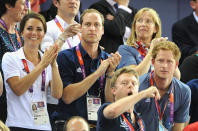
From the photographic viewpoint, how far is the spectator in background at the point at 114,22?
5.72 metres

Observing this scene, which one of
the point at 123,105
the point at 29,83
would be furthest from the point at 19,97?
the point at 123,105

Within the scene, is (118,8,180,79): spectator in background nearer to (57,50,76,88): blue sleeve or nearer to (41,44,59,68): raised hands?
(57,50,76,88): blue sleeve

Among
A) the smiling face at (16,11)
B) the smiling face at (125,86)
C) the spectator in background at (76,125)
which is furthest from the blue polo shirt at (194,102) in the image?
the smiling face at (16,11)

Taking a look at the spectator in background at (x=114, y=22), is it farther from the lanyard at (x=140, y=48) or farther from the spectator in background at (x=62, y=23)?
the spectator in background at (x=62, y=23)

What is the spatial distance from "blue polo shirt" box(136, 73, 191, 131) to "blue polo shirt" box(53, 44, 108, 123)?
0.47 metres

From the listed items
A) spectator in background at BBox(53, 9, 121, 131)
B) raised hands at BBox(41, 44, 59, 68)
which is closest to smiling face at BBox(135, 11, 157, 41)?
spectator in background at BBox(53, 9, 121, 131)

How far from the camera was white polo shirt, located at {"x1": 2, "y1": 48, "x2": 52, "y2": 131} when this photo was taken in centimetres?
403

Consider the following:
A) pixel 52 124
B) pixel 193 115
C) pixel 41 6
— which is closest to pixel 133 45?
pixel 193 115

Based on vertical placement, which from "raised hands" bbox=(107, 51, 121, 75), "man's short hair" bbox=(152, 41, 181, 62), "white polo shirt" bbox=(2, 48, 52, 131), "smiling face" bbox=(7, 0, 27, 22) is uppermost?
"smiling face" bbox=(7, 0, 27, 22)

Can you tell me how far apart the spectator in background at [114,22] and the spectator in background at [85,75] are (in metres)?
1.18

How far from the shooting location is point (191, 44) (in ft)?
21.2

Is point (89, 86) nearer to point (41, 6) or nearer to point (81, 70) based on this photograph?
point (81, 70)

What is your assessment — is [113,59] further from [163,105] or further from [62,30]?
[62,30]

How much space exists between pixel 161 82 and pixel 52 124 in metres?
1.16
